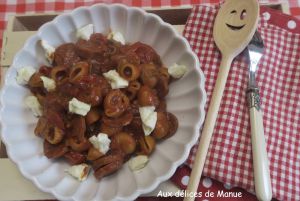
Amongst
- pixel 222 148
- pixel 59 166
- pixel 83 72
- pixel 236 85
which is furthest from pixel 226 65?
pixel 59 166

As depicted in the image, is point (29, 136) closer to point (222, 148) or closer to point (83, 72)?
point (83, 72)

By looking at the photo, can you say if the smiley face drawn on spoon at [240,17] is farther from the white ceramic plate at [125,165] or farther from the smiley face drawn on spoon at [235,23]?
the white ceramic plate at [125,165]

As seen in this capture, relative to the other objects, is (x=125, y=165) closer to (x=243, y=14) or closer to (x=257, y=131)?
(x=257, y=131)

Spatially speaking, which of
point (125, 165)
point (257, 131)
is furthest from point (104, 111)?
point (257, 131)

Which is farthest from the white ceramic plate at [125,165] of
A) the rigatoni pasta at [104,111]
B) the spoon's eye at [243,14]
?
the spoon's eye at [243,14]

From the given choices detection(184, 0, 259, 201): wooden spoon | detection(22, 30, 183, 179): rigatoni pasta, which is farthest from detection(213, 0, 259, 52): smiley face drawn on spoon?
detection(22, 30, 183, 179): rigatoni pasta

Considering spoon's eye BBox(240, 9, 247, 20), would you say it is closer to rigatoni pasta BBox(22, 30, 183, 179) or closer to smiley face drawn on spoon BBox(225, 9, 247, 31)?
smiley face drawn on spoon BBox(225, 9, 247, 31)
